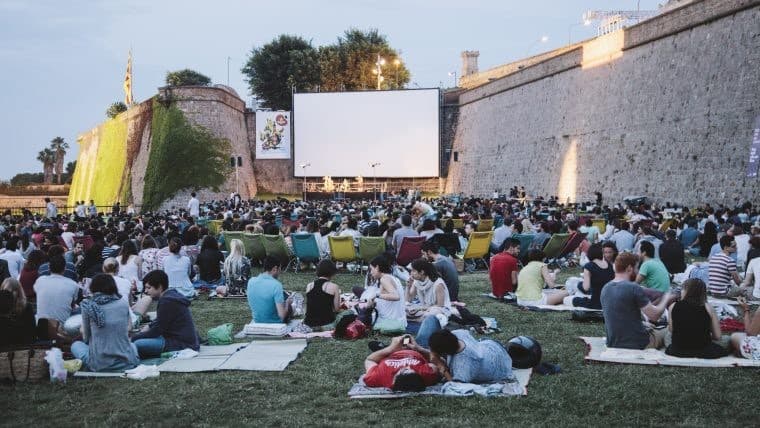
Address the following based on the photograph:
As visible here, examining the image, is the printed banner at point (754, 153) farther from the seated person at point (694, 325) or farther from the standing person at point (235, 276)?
the seated person at point (694, 325)

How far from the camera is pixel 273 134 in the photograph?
45.2 m

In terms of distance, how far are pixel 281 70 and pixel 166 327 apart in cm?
5221

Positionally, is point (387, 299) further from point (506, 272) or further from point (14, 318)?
point (14, 318)

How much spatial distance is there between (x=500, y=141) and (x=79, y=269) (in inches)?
1163

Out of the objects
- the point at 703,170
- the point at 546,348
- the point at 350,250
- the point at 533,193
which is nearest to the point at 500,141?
the point at 533,193

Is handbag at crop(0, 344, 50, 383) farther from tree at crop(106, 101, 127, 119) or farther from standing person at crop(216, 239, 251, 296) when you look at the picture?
tree at crop(106, 101, 127, 119)

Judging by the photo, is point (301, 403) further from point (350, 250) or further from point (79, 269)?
point (350, 250)

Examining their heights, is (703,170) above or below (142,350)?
above

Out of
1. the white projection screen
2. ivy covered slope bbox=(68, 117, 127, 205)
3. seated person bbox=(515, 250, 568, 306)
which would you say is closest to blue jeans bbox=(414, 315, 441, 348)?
seated person bbox=(515, 250, 568, 306)

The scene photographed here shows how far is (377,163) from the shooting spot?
142ft

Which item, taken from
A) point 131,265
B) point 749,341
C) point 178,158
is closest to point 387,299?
point 749,341

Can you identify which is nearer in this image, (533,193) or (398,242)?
(398,242)

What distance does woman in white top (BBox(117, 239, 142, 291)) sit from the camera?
10430 millimetres

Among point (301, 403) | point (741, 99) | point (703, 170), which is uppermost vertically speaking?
point (741, 99)
